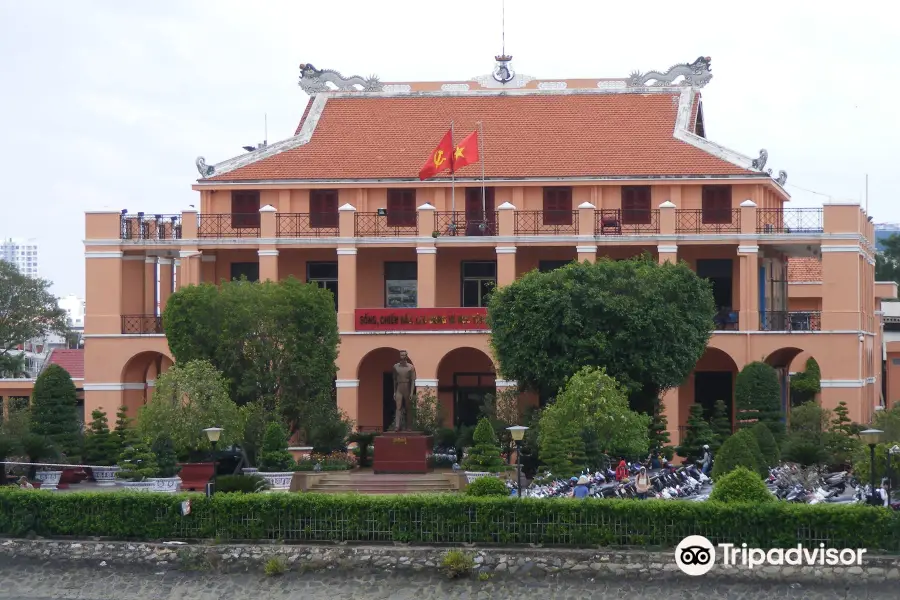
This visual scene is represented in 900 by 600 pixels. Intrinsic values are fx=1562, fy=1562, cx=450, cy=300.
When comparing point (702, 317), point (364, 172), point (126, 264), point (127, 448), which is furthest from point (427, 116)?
point (127, 448)

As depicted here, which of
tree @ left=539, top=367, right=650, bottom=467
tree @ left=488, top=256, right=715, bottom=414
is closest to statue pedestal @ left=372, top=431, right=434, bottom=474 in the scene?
tree @ left=539, top=367, right=650, bottom=467

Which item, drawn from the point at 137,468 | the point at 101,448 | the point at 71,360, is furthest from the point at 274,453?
the point at 71,360

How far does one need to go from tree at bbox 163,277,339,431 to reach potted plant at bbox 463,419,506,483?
6.59m

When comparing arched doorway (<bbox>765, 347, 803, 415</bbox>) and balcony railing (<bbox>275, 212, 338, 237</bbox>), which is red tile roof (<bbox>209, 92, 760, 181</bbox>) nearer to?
balcony railing (<bbox>275, 212, 338, 237</bbox>)

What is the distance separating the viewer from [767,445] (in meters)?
42.0

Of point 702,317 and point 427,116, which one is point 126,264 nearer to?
point 427,116

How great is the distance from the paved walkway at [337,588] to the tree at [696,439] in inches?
548

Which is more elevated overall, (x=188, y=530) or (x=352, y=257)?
(x=352, y=257)

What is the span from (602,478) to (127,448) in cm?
1306

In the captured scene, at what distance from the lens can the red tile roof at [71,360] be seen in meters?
72.0

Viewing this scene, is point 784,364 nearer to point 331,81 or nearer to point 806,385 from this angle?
point 806,385

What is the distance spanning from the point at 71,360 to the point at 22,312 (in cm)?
507

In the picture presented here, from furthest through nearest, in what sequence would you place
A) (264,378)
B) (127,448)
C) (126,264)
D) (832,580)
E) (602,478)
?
(126,264) → (264,378) → (127,448) → (602,478) → (832,580)

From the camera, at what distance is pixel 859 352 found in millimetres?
50938
